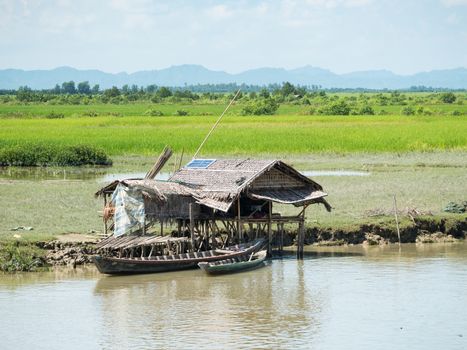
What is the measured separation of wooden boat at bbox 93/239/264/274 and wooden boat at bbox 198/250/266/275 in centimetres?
7

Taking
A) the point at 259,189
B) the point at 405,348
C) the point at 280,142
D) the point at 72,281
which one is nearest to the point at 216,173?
the point at 259,189

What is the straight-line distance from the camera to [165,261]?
17109 mm

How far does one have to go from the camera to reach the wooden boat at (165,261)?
16797 millimetres

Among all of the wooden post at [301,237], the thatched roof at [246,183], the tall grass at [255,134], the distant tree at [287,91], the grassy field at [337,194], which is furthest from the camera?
the distant tree at [287,91]

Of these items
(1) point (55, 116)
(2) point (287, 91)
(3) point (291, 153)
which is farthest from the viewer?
(2) point (287, 91)

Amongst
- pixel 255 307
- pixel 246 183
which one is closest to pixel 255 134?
pixel 246 183

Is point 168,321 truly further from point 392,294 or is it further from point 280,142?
point 280,142

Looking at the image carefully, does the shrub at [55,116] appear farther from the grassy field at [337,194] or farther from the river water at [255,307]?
the river water at [255,307]

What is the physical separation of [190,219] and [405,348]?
5.87m

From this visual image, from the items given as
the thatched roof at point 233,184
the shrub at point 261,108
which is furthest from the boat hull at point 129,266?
the shrub at point 261,108

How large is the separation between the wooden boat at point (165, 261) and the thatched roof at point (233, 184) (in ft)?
2.74

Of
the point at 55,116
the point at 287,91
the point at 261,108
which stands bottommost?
the point at 55,116

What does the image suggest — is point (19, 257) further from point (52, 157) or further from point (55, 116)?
point (55, 116)

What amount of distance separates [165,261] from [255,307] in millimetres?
2555
